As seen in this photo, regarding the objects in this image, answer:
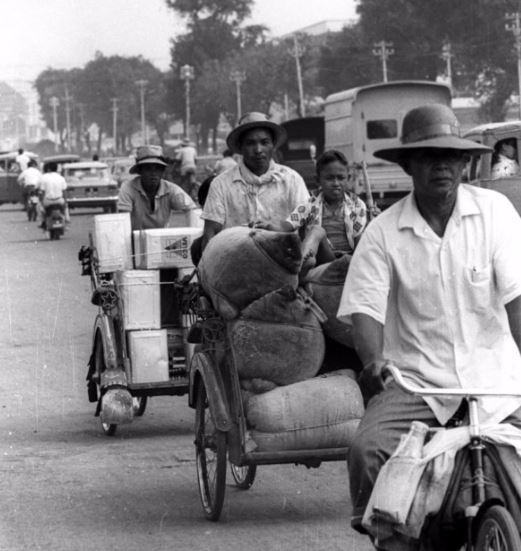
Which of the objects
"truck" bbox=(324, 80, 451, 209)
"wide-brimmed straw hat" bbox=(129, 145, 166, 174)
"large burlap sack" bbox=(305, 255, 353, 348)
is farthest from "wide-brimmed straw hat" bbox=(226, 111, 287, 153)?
"truck" bbox=(324, 80, 451, 209)

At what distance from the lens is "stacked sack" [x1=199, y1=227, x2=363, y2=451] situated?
254 inches

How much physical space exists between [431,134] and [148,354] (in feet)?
15.1

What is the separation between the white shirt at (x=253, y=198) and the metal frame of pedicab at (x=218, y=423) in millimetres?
1006

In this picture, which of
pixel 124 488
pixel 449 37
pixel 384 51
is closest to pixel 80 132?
pixel 384 51

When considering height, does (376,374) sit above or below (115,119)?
below

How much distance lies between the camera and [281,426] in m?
6.45

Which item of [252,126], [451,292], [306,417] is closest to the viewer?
[451,292]

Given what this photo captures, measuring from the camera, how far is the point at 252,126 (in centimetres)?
802

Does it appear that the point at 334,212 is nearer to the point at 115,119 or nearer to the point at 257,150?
the point at 257,150

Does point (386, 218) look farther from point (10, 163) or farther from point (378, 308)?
point (10, 163)

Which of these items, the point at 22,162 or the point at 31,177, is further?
the point at 22,162

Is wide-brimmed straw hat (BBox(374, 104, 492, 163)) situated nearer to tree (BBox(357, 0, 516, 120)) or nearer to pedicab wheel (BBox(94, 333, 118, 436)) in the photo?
pedicab wheel (BBox(94, 333, 118, 436))

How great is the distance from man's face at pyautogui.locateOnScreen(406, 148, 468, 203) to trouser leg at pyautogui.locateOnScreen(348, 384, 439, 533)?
2.05 ft

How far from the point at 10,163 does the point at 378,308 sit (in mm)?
48948
